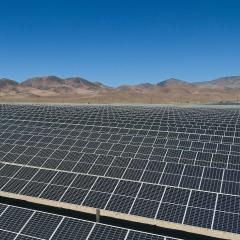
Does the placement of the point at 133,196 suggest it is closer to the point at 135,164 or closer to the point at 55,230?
the point at 135,164

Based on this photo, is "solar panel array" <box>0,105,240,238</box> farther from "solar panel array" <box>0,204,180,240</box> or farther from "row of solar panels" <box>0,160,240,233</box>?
"solar panel array" <box>0,204,180,240</box>

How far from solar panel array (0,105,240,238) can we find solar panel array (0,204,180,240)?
3.95 m

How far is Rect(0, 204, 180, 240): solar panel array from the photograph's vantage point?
15742 millimetres

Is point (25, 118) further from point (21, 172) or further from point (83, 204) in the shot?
point (83, 204)

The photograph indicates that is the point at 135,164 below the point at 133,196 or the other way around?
the other way around

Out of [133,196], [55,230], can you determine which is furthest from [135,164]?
[55,230]

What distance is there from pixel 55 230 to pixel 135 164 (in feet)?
35.1

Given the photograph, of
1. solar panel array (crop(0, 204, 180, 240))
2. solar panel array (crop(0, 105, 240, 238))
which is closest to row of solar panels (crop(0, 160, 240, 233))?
solar panel array (crop(0, 105, 240, 238))

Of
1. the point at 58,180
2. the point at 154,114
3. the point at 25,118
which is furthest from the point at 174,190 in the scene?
the point at 25,118

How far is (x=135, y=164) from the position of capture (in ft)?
86.1

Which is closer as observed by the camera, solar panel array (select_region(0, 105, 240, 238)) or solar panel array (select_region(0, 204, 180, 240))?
solar panel array (select_region(0, 204, 180, 240))

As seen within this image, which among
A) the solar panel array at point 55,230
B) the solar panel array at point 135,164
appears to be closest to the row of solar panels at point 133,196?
the solar panel array at point 135,164

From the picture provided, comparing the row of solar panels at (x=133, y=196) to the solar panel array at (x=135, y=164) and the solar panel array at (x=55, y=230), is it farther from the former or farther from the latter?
the solar panel array at (x=55, y=230)

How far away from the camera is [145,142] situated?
32.5 metres
